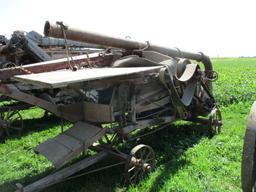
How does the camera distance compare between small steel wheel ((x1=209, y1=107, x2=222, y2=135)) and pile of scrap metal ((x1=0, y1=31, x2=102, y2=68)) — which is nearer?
small steel wheel ((x1=209, y1=107, x2=222, y2=135))

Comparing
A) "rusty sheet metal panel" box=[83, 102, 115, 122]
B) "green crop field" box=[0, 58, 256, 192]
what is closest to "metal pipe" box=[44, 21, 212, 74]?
"rusty sheet metal panel" box=[83, 102, 115, 122]

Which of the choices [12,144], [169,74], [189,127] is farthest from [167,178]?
[12,144]

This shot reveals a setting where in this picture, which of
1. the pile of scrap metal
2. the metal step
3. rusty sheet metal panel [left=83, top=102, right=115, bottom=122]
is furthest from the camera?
the pile of scrap metal

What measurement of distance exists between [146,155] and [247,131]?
2.68 meters

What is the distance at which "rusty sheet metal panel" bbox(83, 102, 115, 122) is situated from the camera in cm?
524

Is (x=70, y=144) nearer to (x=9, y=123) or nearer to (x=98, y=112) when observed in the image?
(x=98, y=112)

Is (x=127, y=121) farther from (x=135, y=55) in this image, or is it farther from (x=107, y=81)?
(x=135, y=55)

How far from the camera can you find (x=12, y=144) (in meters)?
8.15

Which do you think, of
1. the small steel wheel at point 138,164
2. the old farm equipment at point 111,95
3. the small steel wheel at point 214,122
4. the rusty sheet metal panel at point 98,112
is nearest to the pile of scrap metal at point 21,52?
the old farm equipment at point 111,95

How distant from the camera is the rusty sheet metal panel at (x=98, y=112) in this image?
206 inches

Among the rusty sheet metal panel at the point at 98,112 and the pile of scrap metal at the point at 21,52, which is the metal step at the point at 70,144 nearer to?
the rusty sheet metal panel at the point at 98,112

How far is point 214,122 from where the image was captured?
25.3 feet

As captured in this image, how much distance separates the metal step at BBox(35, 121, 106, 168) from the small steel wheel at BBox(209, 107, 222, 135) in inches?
130

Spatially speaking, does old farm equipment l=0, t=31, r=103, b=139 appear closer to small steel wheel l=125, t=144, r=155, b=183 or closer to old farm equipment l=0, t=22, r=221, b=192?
old farm equipment l=0, t=22, r=221, b=192
